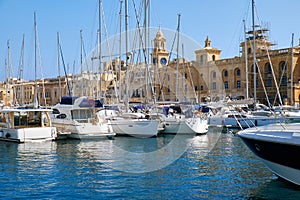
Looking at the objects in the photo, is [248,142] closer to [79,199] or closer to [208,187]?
[208,187]

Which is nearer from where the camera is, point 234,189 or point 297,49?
point 234,189

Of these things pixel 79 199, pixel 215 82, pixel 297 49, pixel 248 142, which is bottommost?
pixel 79 199

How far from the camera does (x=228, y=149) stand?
69.0 feet

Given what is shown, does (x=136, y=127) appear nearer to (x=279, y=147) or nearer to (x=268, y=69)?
(x=279, y=147)

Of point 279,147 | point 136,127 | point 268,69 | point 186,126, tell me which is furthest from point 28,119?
point 268,69

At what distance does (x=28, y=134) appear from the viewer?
24188 mm

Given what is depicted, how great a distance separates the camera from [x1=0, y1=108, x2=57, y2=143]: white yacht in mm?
24203

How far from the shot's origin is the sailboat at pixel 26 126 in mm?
24216

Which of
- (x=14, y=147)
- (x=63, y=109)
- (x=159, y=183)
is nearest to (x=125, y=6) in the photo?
(x=63, y=109)

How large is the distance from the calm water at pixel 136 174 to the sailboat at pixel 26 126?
2.01m

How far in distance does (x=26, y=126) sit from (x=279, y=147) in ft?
61.2

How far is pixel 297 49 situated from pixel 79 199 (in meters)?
53.9

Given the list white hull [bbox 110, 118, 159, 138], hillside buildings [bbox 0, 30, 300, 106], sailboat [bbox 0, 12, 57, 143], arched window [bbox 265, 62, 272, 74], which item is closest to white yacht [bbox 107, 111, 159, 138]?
white hull [bbox 110, 118, 159, 138]

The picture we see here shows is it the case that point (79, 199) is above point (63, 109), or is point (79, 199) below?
below
